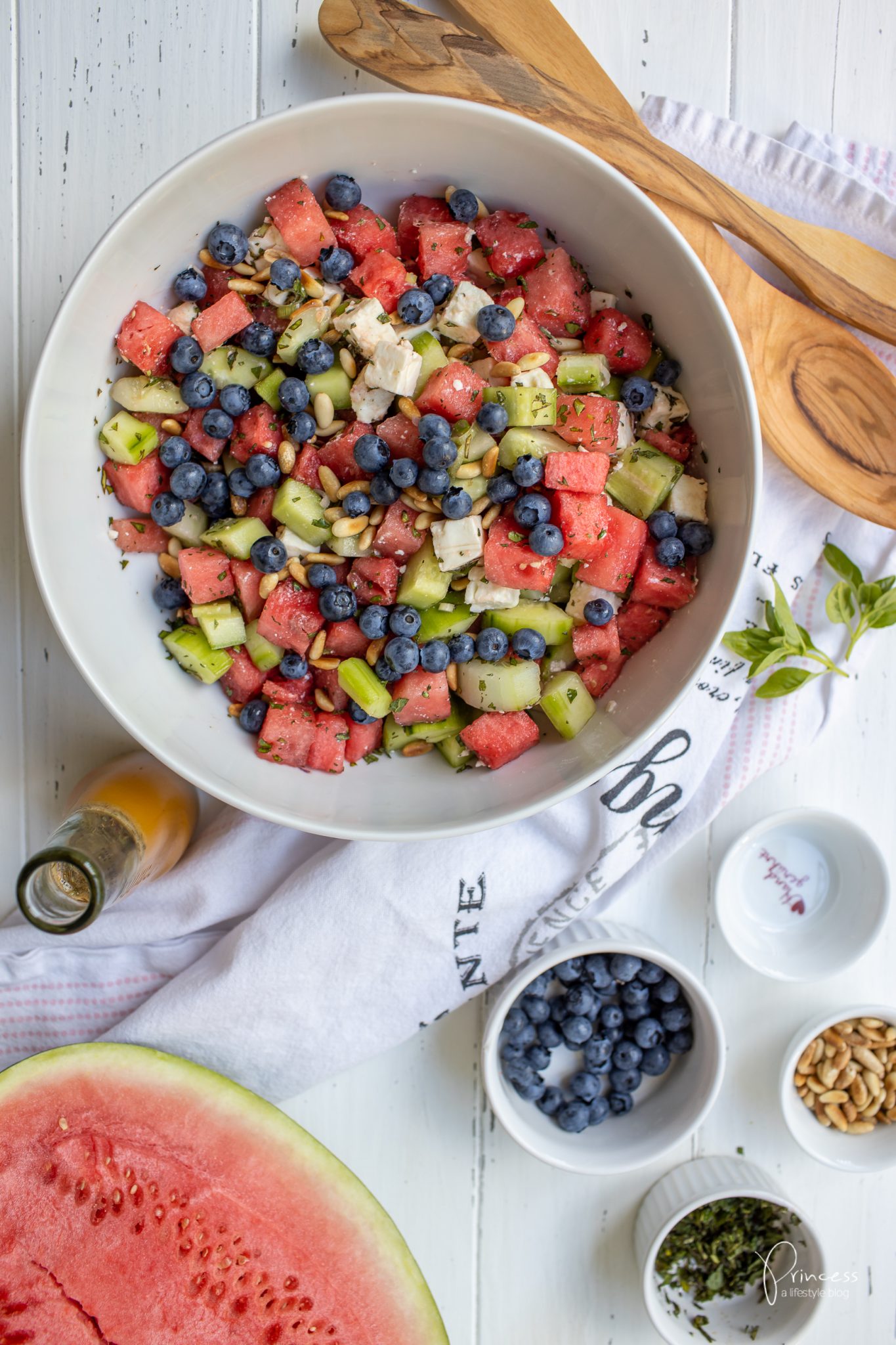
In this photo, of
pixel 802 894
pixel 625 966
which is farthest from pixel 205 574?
pixel 802 894

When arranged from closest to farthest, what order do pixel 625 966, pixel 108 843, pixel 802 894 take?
pixel 108 843 < pixel 625 966 < pixel 802 894

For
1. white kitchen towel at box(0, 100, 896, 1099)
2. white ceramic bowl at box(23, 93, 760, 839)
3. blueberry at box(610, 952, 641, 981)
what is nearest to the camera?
white ceramic bowl at box(23, 93, 760, 839)

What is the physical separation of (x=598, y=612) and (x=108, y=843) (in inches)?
36.5

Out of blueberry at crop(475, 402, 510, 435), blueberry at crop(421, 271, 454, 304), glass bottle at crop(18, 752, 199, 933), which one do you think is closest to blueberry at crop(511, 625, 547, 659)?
blueberry at crop(475, 402, 510, 435)

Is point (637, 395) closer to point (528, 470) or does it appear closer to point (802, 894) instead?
point (528, 470)

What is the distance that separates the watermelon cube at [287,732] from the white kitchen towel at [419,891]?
0.95 ft

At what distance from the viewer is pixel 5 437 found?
1911mm

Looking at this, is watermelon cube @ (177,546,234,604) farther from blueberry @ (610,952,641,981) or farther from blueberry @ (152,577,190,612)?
blueberry @ (610,952,641,981)

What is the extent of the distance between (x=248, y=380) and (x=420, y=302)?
1.01 ft

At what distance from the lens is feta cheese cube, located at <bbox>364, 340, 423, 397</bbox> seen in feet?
4.91

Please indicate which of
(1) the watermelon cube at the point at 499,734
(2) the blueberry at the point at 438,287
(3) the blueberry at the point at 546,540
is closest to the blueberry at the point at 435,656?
(1) the watermelon cube at the point at 499,734

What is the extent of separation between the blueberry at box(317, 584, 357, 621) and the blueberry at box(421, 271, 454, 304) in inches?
19.1

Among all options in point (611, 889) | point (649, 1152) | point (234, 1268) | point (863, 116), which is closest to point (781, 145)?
point (863, 116)

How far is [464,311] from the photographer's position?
1.58 meters
